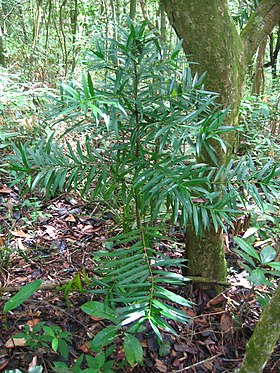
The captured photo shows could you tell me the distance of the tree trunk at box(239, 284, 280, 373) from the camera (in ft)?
4.01

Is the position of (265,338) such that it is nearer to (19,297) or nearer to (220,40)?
(19,297)

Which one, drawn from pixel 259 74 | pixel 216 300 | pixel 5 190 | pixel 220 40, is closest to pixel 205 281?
pixel 216 300

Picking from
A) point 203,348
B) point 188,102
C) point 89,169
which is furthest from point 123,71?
point 203,348

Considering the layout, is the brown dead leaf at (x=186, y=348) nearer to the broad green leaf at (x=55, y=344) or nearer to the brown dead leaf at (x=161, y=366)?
the brown dead leaf at (x=161, y=366)

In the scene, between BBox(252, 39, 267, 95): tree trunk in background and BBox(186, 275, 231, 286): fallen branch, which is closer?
BBox(186, 275, 231, 286): fallen branch

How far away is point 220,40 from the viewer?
1480 mm

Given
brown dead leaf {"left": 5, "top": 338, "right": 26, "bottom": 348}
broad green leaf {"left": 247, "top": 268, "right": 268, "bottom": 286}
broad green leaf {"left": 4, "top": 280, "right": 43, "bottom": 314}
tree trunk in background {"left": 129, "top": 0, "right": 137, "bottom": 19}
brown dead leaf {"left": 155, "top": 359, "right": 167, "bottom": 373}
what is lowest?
brown dead leaf {"left": 155, "top": 359, "right": 167, "bottom": 373}

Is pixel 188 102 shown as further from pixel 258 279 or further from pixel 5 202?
pixel 5 202

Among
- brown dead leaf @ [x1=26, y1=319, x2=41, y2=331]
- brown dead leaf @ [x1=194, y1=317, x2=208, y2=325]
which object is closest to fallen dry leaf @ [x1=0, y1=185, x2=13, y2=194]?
brown dead leaf @ [x1=26, y1=319, x2=41, y2=331]

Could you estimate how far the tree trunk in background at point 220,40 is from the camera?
1460 millimetres

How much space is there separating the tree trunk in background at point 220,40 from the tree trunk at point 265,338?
1.64 ft

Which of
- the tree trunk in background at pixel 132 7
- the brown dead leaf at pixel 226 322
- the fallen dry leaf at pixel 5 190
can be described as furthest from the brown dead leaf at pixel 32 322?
the tree trunk in background at pixel 132 7

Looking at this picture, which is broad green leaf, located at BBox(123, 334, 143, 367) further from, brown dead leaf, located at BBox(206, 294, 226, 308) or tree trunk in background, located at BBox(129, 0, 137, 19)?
tree trunk in background, located at BBox(129, 0, 137, 19)

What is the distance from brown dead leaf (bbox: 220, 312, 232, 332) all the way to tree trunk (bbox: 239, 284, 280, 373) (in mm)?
425
